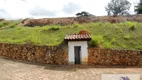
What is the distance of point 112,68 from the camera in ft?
44.6

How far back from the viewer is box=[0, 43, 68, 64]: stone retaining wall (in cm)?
1473

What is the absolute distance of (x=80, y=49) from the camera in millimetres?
14711

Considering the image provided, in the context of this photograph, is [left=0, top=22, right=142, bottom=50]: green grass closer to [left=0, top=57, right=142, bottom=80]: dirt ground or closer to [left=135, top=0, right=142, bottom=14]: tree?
[left=0, top=57, right=142, bottom=80]: dirt ground

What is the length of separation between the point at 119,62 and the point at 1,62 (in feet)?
25.7

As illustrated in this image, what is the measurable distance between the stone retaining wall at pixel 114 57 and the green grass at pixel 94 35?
2.62 feet

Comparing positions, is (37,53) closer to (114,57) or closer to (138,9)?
(114,57)

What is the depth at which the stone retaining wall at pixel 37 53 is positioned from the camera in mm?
14734

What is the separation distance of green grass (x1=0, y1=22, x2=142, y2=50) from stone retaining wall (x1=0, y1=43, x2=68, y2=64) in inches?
35.7

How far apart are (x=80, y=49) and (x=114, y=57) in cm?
230

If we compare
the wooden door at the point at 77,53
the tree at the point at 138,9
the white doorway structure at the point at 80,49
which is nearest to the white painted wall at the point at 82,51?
the white doorway structure at the point at 80,49

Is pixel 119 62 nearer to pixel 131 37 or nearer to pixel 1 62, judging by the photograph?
pixel 131 37

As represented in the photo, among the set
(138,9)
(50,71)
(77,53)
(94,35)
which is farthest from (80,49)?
(138,9)

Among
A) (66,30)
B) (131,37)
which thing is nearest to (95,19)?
(66,30)

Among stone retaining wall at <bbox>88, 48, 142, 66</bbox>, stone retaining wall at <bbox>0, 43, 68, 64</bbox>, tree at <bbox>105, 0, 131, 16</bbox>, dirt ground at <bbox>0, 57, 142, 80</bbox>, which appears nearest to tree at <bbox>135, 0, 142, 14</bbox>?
tree at <bbox>105, 0, 131, 16</bbox>
